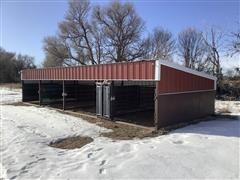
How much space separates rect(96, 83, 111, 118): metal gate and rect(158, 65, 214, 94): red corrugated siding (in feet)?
8.23

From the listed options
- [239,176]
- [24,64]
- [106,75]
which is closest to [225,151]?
[239,176]

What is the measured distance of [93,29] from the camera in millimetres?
34969

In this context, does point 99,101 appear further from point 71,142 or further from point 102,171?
point 102,171

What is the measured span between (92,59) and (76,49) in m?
2.54

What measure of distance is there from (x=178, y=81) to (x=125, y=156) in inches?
→ 178

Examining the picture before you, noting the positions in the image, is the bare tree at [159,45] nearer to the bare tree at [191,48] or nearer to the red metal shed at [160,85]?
the bare tree at [191,48]

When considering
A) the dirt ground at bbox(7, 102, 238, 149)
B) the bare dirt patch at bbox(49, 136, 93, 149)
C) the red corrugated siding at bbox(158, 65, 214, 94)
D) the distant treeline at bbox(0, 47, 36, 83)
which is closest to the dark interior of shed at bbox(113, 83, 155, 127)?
the dirt ground at bbox(7, 102, 238, 149)

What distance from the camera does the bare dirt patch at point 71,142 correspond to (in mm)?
6578

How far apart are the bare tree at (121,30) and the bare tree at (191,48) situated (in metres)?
6.68

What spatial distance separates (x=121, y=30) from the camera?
3341 cm

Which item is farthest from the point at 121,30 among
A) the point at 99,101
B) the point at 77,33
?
the point at 99,101

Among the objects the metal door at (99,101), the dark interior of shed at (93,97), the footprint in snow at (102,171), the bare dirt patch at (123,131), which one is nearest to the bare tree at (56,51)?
the dark interior of shed at (93,97)

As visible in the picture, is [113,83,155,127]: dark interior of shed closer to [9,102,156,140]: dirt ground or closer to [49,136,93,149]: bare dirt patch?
[9,102,156,140]: dirt ground

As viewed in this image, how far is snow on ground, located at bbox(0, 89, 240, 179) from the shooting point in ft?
14.9
